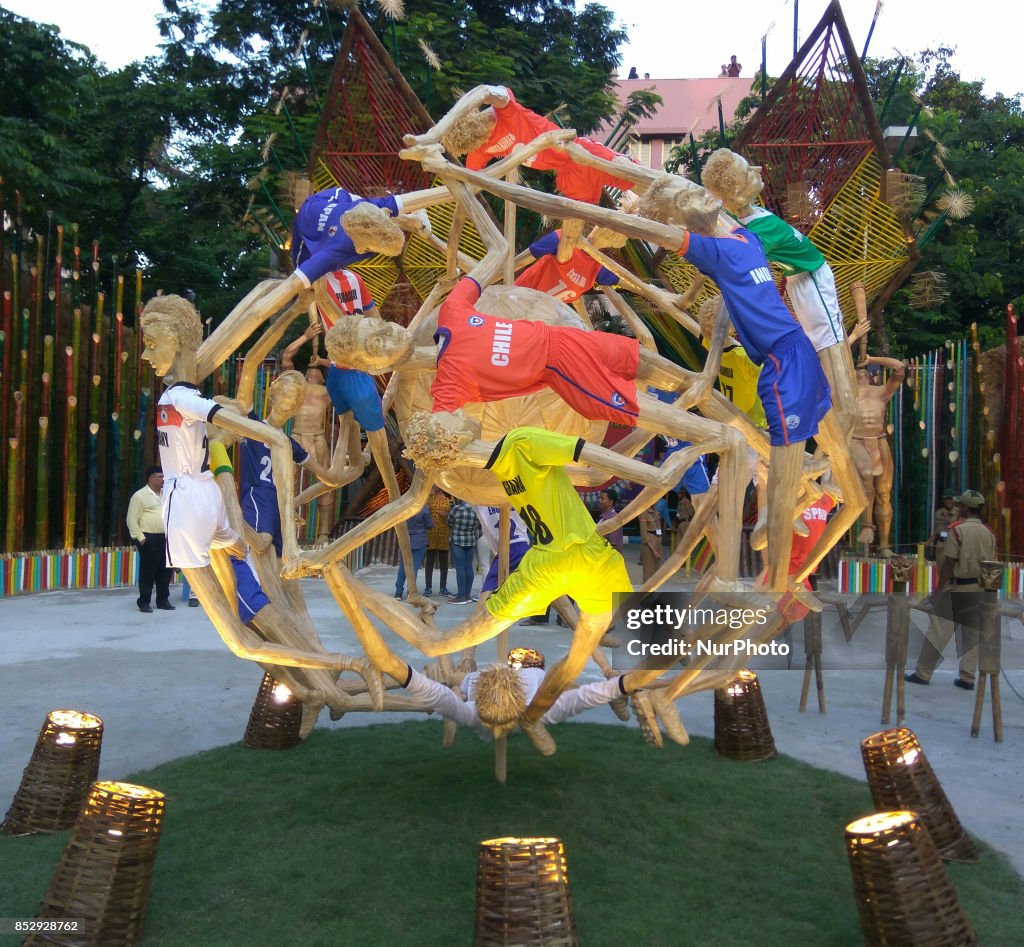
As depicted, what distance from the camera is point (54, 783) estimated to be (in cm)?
474

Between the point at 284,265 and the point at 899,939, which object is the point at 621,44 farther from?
the point at 899,939

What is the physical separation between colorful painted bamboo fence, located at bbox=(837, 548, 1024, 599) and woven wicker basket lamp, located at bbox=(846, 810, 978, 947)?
9056 mm

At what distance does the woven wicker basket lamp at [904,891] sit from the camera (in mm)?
3504

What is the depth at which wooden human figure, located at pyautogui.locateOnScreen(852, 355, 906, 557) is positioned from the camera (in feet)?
37.4

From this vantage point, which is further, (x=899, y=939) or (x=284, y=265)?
(x=284, y=265)

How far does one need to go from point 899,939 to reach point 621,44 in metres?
19.1

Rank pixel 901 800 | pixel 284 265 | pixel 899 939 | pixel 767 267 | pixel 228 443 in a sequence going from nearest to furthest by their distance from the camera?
pixel 899 939
pixel 767 267
pixel 901 800
pixel 228 443
pixel 284 265

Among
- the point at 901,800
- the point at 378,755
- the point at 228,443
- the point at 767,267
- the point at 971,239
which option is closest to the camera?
the point at 767,267

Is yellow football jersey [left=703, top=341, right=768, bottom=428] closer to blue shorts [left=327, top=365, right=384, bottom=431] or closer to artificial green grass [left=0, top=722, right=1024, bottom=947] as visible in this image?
blue shorts [left=327, top=365, right=384, bottom=431]

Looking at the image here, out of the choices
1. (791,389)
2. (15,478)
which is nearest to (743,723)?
(791,389)

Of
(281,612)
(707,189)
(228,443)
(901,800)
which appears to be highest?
(707,189)

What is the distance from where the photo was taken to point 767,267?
13.4ft

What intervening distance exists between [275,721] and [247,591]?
1.56 metres

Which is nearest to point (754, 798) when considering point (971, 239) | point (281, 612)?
point (281, 612)
